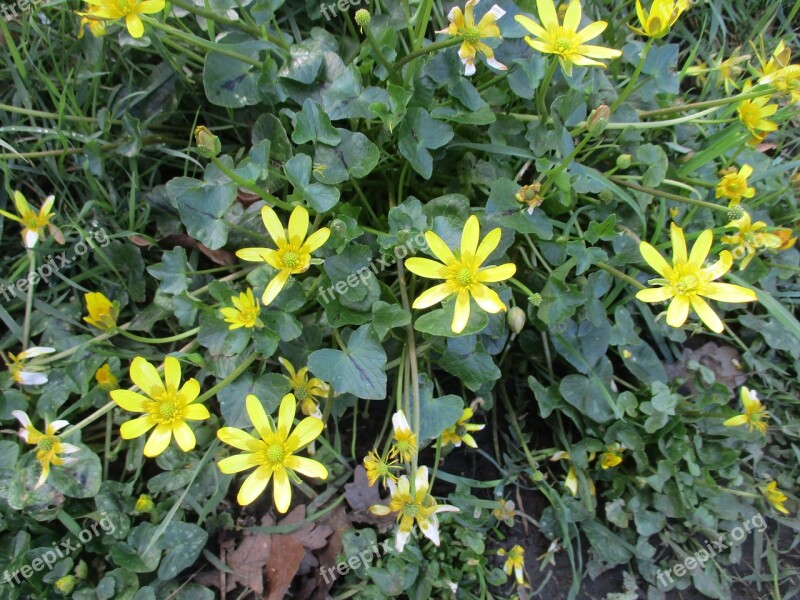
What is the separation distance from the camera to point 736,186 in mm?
2045

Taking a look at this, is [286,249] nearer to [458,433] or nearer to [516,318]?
[516,318]

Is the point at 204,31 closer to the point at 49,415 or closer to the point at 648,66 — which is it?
the point at 49,415

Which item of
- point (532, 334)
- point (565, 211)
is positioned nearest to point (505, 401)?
point (532, 334)

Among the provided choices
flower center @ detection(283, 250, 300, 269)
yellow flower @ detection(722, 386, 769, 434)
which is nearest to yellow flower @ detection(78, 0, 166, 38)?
flower center @ detection(283, 250, 300, 269)

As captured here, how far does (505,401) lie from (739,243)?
976 mm

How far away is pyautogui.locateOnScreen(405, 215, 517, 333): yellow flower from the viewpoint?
161 centimetres

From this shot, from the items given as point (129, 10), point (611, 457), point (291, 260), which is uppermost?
point (129, 10)

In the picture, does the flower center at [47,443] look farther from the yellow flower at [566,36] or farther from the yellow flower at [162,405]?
the yellow flower at [566,36]

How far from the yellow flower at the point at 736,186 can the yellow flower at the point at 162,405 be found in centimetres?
183

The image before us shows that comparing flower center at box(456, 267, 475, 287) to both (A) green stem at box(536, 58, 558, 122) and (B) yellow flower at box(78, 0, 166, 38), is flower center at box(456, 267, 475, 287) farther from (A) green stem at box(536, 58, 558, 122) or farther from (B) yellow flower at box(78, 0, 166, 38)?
(B) yellow flower at box(78, 0, 166, 38)

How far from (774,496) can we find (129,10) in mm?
2700

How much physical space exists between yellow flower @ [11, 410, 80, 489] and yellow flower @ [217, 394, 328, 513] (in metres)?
0.61

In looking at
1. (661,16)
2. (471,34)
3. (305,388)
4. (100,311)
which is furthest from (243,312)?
(661,16)

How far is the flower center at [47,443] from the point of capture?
6.07 ft
